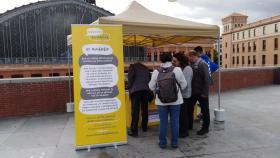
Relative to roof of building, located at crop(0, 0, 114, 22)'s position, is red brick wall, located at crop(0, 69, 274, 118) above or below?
below

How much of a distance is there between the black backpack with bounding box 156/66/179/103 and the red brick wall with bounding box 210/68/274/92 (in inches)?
326

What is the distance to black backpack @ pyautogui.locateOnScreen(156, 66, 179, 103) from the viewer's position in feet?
15.4

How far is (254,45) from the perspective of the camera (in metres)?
69.2

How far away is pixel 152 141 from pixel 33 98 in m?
4.72

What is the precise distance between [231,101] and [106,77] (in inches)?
271

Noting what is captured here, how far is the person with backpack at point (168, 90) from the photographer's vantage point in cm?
470

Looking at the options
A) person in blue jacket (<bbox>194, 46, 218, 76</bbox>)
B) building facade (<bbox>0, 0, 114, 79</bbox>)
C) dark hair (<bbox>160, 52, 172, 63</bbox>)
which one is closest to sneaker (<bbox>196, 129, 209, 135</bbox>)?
person in blue jacket (<bbox>194, 46, 218, 76</bbox>)

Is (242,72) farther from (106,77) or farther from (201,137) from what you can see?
(106,77)

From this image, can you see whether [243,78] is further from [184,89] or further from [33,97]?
[33,97]

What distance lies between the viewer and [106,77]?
4953mm

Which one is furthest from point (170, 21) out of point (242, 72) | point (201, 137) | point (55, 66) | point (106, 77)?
point (55, 66)

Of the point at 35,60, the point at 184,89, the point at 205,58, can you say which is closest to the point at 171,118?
the point at 184,89

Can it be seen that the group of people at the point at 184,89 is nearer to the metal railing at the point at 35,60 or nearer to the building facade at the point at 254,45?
the metal railing at the point at 35,60

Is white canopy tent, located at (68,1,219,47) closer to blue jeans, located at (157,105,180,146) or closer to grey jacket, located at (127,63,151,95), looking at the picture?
grey jacket, located at (127,63,151,95)
